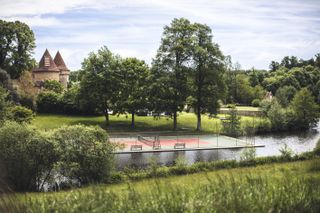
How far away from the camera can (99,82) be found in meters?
47.4

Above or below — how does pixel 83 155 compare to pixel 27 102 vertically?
below

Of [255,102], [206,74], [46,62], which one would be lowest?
[255,102]

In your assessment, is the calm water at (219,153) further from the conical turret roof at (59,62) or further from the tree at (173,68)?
the conical turret roof at (59,62)

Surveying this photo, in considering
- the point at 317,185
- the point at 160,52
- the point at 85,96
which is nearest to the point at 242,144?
the point at 160,52

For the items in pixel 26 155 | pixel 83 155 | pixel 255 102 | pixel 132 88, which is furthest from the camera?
pixel 255 102

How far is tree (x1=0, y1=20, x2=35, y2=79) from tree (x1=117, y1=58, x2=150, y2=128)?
16.3 m

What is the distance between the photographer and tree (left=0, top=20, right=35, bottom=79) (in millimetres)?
55344

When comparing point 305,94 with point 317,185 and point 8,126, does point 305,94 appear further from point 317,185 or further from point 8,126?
point 317,185

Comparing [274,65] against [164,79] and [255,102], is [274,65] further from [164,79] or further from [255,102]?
[164,79]

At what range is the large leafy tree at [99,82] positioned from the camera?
155 ft

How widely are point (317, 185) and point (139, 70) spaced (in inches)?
1718

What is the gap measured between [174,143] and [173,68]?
1245 cm

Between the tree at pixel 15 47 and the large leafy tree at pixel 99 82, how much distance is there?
1285 cm

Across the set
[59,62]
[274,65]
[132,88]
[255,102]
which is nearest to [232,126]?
[132,88]
